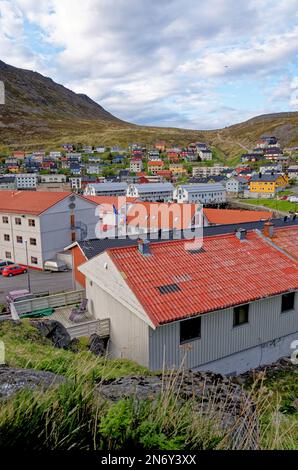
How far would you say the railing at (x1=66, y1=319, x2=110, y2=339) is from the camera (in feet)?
48.3

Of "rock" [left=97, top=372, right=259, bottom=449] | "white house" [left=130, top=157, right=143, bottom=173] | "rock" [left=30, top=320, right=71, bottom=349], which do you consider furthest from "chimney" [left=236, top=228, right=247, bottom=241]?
"white house" [left=130, top=157, right=143, bottom=173]

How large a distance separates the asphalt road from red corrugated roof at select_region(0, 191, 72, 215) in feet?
22.4

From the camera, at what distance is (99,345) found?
14.4 meters

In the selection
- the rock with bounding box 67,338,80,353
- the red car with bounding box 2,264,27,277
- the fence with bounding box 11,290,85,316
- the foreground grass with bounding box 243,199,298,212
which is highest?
the rock with bounding box 67,338,80,353

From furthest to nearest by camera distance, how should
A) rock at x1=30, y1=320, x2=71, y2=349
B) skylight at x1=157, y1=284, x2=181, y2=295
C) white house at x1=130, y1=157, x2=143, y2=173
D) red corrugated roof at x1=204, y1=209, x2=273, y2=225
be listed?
white house at x1=130, y1=157, x2=143, y2=173
red corrugated roof at x1=204, y1=209, x2=273, y2=225
skylight at x1=157, y1=284, x2=181, y2=295
rock at x1=30, y1=320, x2=71, y2=349

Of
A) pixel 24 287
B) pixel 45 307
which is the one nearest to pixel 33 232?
pixel 24 287

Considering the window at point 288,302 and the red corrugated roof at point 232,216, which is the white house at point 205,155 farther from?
the window at point 288,302

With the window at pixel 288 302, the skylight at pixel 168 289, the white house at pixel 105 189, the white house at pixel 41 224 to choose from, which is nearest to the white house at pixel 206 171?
the white house at pixel 105 189

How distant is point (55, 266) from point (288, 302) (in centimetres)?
2725

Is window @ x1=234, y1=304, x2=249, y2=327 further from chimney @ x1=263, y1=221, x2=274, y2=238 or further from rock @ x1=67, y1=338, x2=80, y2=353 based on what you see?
rock @ x1=67, y1=338, x2=80, y2=353

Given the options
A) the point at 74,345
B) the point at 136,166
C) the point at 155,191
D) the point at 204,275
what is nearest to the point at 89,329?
the point at 74,345

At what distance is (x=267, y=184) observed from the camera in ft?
394

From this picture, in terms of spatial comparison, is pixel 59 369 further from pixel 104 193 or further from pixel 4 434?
pixel 104 193
